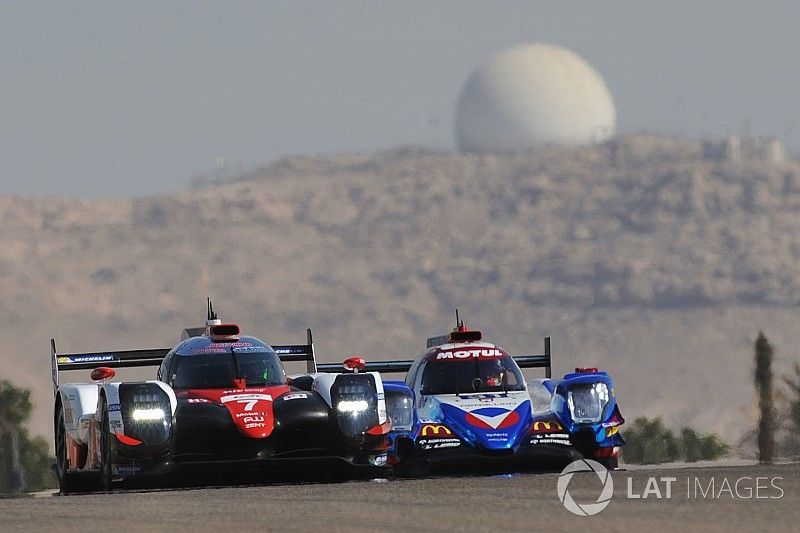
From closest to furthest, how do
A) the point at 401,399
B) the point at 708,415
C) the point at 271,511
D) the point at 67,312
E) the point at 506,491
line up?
the point at 271,511 → the point at 506,491 → the point at 401,399 → the point at 708,415 → the point at 67,312

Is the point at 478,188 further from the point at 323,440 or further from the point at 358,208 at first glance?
the point at 323,440

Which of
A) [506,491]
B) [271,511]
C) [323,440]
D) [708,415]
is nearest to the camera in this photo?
[271,511]

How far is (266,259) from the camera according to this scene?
13625cm

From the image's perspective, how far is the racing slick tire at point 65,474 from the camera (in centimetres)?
2248

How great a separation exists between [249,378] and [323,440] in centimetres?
153

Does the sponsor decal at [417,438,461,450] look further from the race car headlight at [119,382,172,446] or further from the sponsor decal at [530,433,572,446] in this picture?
the race car headlight at [119,382,172,446]

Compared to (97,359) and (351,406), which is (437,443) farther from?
(97,359)

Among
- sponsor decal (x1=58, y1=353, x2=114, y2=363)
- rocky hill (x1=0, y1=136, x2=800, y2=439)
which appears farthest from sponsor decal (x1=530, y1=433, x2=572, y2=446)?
rocky hill (x1=0, y1=136, x2=800, y2=439)

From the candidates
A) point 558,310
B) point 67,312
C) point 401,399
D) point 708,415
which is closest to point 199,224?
point 67,312

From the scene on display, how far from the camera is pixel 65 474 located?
75.8 feet

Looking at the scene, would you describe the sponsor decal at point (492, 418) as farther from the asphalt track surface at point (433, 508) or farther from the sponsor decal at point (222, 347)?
the asphalt track surface at point (433, 508)

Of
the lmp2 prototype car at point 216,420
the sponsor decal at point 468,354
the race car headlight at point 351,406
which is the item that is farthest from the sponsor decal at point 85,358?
the race car headlight at point 351,406

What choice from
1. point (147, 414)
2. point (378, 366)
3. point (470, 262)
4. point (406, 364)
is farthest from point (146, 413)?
point (470, 262)

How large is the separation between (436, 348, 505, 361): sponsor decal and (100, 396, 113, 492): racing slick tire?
477 cm
